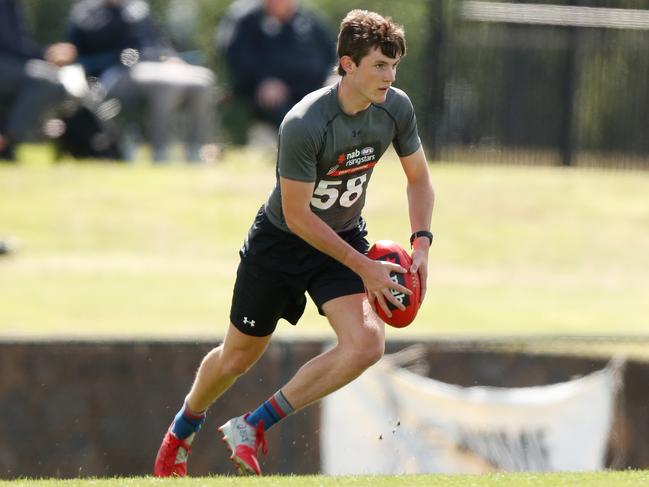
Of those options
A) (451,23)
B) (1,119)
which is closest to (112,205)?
(1,119)

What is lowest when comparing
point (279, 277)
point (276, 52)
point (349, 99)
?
point (276, 52)

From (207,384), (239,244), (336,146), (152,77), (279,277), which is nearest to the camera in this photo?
(336,146)

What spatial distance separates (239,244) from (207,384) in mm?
7287

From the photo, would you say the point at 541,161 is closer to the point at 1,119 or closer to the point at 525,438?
the point at 1,119

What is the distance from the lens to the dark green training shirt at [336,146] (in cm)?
593

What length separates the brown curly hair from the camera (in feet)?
19.4

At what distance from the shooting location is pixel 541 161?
1778cm

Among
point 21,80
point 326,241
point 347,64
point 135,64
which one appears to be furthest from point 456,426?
point 135,64

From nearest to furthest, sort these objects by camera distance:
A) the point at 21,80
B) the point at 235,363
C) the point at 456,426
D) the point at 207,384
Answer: the point at 235,363 → the point at 207,384 → the point at 456,426 → the point at 21,80

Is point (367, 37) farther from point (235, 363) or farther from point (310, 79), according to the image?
point (310, 79)

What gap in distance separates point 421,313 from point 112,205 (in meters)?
4.07

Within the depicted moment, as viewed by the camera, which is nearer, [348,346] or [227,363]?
[348,346]

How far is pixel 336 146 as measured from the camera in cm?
598

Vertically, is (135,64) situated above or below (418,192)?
below
